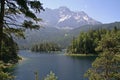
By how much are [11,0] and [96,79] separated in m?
18.6

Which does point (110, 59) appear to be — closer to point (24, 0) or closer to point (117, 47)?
point (117, 47)

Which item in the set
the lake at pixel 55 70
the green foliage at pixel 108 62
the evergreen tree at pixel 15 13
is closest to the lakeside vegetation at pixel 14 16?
the evergreen tree at pixel 15 13

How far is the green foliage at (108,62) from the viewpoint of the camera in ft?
90.8

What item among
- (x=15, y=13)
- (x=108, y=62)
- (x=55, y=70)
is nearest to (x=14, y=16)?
(x=15, y=13)

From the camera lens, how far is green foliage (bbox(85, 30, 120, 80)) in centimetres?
2769

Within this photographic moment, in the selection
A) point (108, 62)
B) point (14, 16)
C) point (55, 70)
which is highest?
point (14, 16)

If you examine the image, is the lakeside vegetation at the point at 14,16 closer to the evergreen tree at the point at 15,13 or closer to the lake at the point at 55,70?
the evergreen tree at the point at 15,13

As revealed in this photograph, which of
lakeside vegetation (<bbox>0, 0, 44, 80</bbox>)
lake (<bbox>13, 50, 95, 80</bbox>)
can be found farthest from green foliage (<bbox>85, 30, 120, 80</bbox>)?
lake (<bbox>13, 50, 95, 80</bbox>)

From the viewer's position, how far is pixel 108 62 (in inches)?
1103

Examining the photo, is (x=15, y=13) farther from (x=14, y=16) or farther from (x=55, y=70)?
A: (x=55, y=70)

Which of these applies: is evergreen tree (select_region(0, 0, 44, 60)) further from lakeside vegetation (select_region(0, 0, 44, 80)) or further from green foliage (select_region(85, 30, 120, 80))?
green foliage (select_region(85, 30, 120, 80))

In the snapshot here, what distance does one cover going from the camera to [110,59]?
92.9 ft

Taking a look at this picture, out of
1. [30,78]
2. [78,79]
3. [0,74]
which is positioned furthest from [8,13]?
[30,78]

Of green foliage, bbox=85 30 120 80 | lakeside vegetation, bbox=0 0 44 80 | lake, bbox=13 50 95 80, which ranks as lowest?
lake, bbox=13 50 95 80
